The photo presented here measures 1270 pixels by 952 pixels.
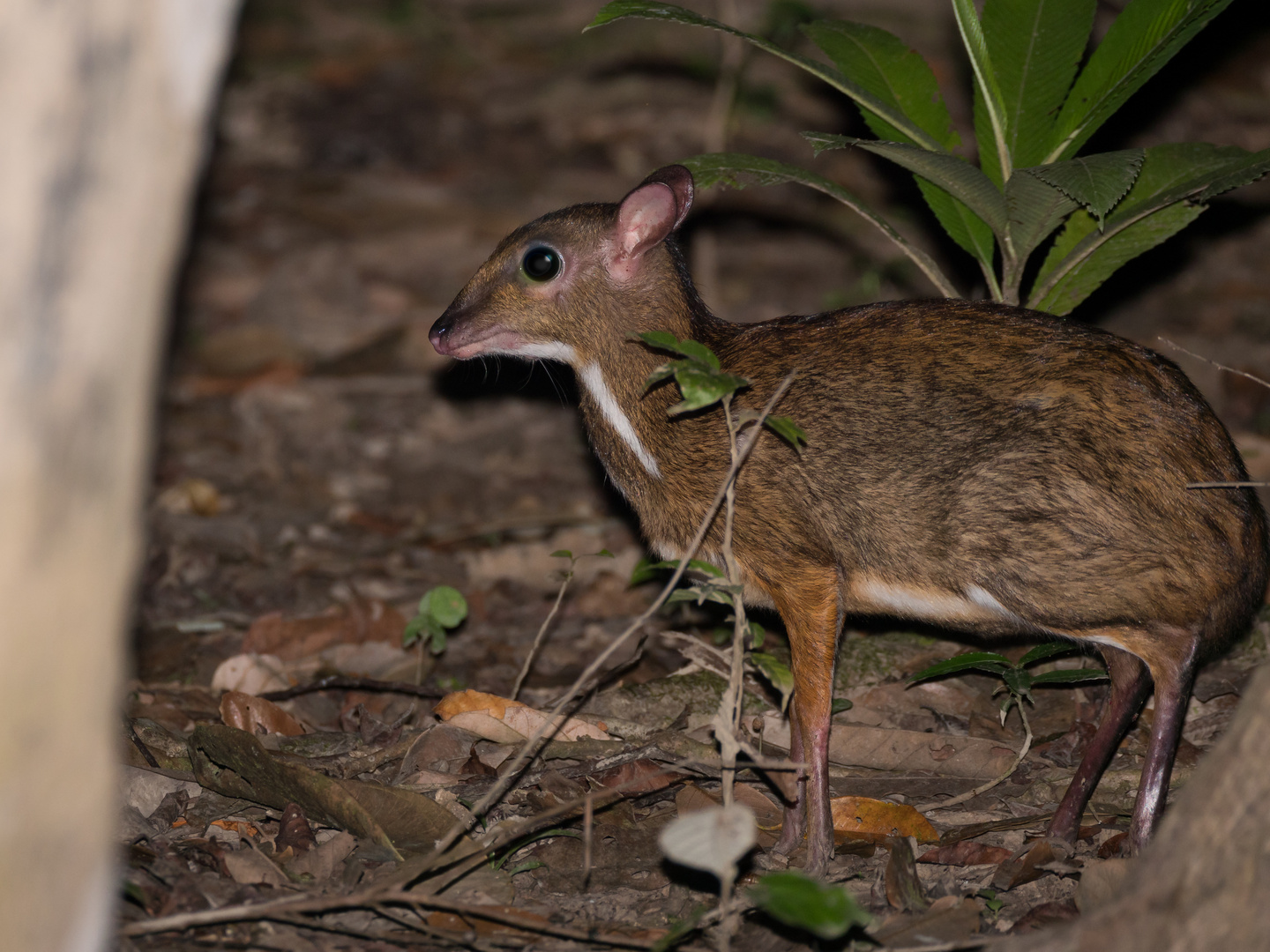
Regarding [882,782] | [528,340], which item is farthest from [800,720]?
[528,340]

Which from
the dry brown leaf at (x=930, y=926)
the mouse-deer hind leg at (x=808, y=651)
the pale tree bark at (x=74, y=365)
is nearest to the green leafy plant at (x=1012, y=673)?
the mouse-deer hind leg at (x=808, y=651)

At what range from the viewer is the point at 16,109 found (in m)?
1.86

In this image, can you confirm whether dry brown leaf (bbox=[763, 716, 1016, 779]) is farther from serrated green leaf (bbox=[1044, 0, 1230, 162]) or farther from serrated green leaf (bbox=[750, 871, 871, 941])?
serrated green leaf (bbox=[1044, 0, 1230, 162])

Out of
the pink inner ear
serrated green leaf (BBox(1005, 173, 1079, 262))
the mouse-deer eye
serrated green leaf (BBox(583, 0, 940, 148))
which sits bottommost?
the mouse-deer eye

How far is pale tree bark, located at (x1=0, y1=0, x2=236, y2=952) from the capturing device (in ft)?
6.18

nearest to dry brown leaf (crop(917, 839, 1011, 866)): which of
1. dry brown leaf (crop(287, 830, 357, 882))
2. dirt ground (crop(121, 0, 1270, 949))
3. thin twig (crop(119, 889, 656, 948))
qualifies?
dirt ground (crop(121, 0, 1270, 949))

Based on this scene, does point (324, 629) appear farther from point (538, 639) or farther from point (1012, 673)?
point (1012, 673)

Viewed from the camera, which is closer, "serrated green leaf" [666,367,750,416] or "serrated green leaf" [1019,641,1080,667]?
"serrated green leaf" [666,367,750,416]

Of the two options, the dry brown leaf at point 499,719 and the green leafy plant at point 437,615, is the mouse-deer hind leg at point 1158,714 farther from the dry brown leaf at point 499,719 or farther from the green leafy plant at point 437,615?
the green leafy plant at point 437,615

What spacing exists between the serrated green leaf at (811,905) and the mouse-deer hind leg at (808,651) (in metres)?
1.41

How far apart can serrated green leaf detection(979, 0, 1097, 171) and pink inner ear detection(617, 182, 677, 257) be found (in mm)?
1405

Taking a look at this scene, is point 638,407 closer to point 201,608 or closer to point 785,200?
point 201,608

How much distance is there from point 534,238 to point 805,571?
5.51 ft

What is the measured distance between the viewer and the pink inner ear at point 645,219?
454 centimetres
